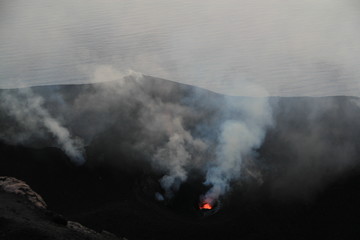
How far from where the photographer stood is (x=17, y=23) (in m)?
15.5

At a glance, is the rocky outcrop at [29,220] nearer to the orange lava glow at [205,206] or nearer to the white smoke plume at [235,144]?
the orange lava glow at [205,206]

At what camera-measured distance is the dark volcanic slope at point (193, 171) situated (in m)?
7.56

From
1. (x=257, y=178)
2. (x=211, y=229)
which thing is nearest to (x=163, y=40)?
(x=257, y=178)

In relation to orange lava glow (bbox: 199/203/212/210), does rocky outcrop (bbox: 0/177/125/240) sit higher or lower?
lower

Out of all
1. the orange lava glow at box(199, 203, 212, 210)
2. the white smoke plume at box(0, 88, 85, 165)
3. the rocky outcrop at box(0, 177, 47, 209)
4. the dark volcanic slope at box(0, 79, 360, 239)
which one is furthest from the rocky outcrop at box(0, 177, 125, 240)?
the orange lava glow at box(199, 203, 212, 210)

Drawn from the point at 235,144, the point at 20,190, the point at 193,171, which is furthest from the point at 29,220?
the point at 235,144

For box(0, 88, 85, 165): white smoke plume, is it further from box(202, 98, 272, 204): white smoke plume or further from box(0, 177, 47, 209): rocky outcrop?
box(202, 98, 272, 204): white smoke plume

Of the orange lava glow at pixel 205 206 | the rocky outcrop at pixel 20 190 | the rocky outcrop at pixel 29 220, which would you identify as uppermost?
the orange lava glow at pixel 205 206

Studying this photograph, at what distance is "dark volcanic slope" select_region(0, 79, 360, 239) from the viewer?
756 centimetres

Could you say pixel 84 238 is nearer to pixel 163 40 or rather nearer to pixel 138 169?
pixel 138 169

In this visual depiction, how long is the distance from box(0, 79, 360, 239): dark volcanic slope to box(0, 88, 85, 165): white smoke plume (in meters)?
0.15

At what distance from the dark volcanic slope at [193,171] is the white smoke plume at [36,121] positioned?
0.15 meters

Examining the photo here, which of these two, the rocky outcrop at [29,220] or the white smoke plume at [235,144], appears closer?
the rocky outcrop at [29,220]

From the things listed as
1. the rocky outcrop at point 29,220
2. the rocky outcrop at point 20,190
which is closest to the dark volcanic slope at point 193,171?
the rocky outcrop at point 20,190
